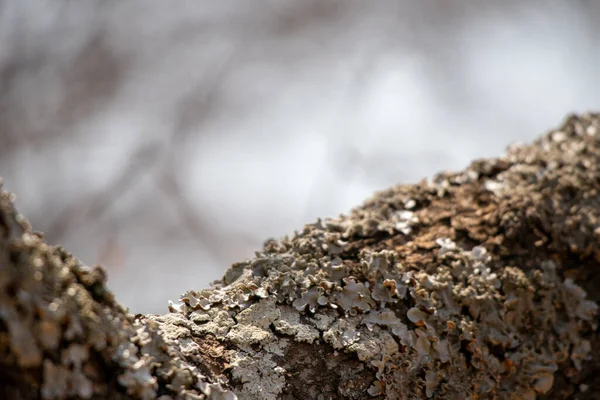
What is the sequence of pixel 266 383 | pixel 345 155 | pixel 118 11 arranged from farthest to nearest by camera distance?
pixel 345 155
pixel 118 11
pixel 266 383

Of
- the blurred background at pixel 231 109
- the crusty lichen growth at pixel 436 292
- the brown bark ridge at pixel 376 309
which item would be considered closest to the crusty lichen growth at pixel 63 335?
the brown bark ridge at pixel 376 309

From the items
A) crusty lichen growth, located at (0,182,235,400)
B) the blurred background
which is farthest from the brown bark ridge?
the blurred background

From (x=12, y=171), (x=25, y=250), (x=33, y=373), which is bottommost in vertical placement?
(x=33, y=373)

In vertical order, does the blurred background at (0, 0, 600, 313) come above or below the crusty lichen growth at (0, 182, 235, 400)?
above

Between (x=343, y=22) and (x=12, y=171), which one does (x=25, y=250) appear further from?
(x=343, y=22)

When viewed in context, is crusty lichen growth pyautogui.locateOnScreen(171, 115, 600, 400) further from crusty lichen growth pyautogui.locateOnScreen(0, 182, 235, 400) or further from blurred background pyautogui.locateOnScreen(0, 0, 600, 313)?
blurred background pyautogui.locateOnScreen(0, 0, 600, 313)

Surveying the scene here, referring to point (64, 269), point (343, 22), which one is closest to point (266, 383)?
point (64, 269)

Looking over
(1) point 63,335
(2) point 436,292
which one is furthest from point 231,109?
(1) point 63,335
